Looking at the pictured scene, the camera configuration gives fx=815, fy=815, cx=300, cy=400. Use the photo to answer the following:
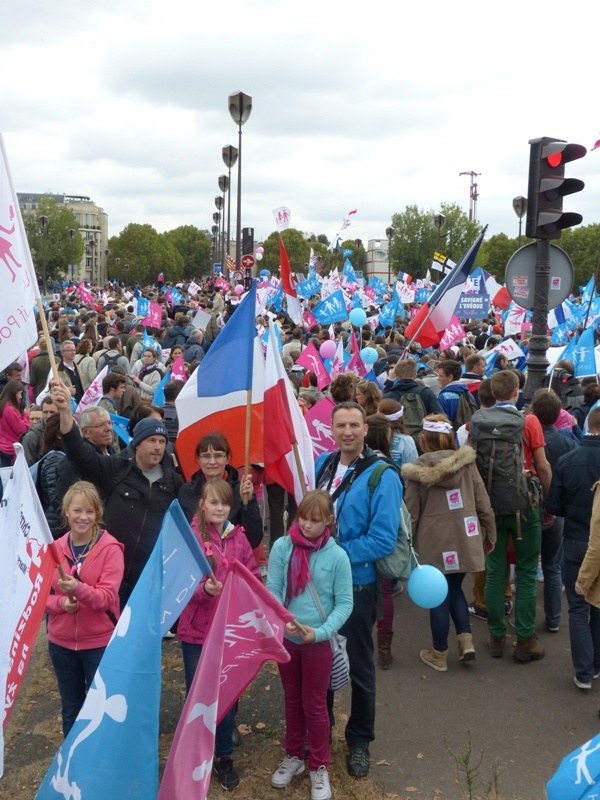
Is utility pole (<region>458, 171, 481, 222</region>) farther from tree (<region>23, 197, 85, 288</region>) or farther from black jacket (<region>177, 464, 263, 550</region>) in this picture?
black jacket (<region>177, 464, 263, 550</region>)

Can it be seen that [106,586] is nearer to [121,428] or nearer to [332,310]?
[121,428]

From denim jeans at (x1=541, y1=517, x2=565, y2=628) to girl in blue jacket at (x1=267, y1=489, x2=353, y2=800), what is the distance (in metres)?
2.73

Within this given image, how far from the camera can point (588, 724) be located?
4.91m

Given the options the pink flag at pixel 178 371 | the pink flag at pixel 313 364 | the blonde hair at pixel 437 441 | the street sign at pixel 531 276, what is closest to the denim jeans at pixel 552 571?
the blonde hair at pixel 437 441

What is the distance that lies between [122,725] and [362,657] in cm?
151

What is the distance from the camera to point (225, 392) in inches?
208

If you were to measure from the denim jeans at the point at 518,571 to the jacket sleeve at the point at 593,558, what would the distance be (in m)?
0.79

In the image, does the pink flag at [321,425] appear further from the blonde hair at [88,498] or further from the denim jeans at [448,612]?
the blonde hair at [88,498]

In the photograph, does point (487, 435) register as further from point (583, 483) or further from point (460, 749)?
point (460, 749)

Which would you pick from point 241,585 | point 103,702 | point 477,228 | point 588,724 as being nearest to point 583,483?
point 588,724

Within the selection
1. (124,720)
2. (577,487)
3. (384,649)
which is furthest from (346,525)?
(577,487)

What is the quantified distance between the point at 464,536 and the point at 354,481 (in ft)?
4.63

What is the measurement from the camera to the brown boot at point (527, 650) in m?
5.71

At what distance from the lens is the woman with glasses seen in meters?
4.71
